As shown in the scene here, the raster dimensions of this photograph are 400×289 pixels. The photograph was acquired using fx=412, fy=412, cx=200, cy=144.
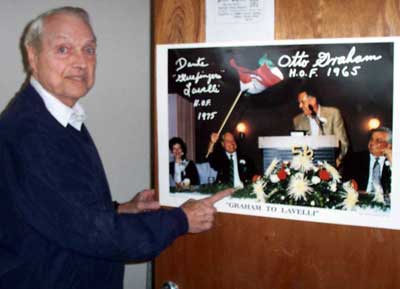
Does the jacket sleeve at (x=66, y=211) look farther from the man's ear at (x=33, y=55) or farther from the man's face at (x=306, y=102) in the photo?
the man's face at (x=306, y=102)

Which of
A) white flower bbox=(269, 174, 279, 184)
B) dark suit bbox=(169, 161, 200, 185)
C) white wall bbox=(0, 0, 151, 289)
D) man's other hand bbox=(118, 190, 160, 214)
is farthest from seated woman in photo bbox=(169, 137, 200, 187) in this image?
white wall bbox=(0, 0, 151, 289)

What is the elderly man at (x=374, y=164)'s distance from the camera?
3.08ft

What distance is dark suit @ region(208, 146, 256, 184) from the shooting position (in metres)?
1.08

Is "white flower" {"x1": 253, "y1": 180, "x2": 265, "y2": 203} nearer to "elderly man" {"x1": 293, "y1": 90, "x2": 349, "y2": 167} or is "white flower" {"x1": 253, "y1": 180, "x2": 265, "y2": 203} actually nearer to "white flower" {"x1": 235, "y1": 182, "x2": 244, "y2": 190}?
"white flower" {"x1": 235, "y1": 182, "x2": 244, "y2": 190}

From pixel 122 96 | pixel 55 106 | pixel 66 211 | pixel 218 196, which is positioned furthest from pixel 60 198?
pixel 122 96

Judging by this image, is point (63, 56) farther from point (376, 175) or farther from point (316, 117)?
point (376, 175)

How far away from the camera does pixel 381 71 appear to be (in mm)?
931

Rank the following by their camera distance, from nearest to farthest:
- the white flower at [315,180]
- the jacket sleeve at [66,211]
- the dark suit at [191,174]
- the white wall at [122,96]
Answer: the jacket sleeve at [66,211] < the white flower at [315,180] < the dark suit at [191,174] < the white wall at [122,96]

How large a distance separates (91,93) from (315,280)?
105 cm

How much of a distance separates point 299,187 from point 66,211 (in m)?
0.56

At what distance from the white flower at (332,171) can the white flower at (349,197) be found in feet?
0.07

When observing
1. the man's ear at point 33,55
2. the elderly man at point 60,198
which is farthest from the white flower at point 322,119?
the man's ear at point 33,55

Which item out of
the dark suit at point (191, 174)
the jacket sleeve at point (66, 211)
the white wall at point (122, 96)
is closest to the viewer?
the jacket sleeve at point (66, 211)

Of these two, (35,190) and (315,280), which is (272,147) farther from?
(35,190)
